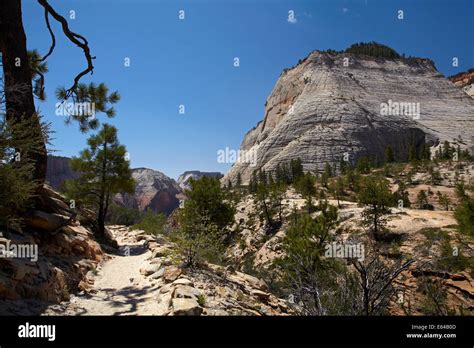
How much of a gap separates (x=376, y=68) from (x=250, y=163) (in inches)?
2486

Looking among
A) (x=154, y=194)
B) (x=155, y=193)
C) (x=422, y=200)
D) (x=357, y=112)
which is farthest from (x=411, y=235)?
(x=155, y=193)

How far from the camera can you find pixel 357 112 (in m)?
86.6

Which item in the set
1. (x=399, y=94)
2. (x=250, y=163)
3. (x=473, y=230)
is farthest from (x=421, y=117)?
(x=473, y=230)

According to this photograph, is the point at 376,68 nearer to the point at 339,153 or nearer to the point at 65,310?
the point at 339,153

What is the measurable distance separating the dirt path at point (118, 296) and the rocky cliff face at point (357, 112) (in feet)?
228

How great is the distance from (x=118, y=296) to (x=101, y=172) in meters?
11.1

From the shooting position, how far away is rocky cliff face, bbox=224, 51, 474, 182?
7994 centimetres

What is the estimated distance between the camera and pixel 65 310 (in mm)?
4691

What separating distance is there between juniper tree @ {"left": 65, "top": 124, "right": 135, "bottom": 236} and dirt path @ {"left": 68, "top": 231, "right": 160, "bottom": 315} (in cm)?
739

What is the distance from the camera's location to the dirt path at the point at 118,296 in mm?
5039

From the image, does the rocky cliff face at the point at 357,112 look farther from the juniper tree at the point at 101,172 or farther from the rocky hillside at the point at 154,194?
the juniper tree at the point at 101,172

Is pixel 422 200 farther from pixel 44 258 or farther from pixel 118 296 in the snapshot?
pixel 44 258

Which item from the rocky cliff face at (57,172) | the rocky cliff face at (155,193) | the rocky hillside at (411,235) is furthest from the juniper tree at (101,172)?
the rocky cliff face at (155,193)

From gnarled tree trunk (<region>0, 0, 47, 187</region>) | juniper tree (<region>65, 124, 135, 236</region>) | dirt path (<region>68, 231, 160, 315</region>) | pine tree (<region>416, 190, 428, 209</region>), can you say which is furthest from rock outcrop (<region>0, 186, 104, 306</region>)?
pine tree (<region>416, 190, 428, 209</region>)
